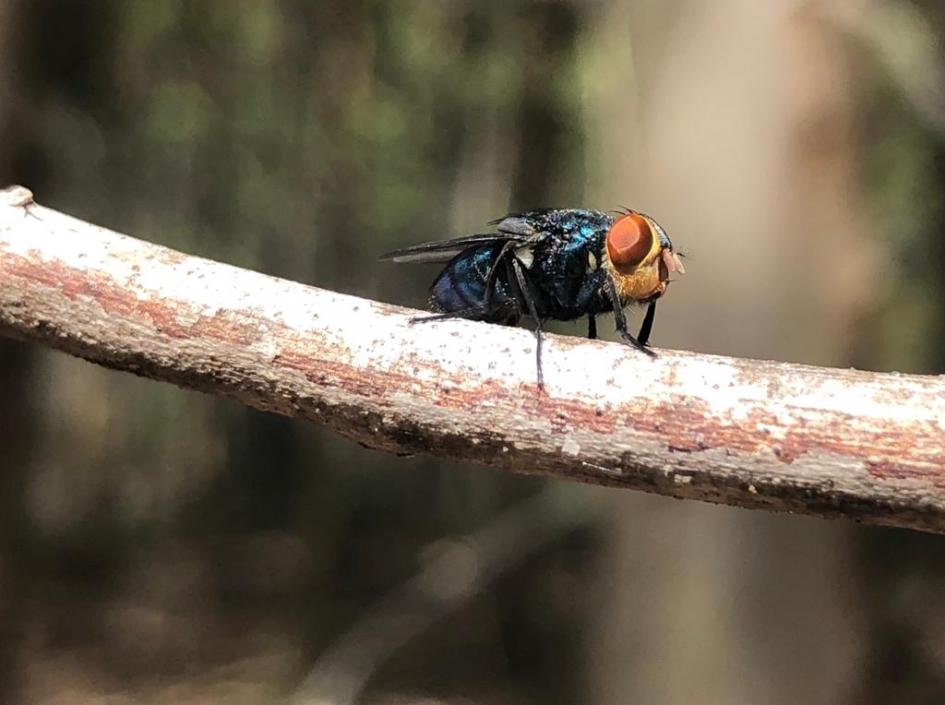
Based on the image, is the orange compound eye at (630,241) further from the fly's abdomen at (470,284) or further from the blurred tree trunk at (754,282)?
the blurred tree trunk at (754,282)

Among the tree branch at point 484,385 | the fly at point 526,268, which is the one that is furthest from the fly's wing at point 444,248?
the tree branch at point 484,385

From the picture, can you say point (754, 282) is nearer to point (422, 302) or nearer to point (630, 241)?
point (630, 241)

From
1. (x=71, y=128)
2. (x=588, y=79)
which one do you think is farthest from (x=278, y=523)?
(x=588, y=79)

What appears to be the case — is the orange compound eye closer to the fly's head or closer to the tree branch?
the fly's head

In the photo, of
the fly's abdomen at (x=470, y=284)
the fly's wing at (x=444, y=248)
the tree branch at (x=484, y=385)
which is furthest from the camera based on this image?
the fly's abdomen at (x=470, y=284)

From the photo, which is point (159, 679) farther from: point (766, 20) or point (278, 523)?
point (766, 20)

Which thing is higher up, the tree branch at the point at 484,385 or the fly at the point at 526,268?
the fly at the point at 526,268

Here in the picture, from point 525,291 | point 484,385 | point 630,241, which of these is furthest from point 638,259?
point 484,385

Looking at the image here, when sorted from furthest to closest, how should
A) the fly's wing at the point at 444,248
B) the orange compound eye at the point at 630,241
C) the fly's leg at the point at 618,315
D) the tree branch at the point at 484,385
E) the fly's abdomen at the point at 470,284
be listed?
1. the fly's abdomen at the point at 470,284
2. the fly's wing at the point at 444,248
3. the orange compound eye at the point at 630,241
4. the fly's leg at the point at 618,315
5. the tree branch at the point at 484,385
